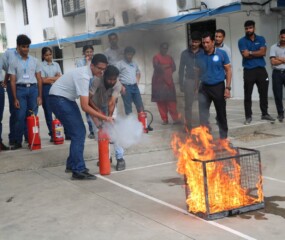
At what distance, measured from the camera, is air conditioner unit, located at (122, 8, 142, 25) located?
17.1 feet

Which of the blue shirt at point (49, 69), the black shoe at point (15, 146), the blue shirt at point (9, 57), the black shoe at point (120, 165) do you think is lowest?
the black shoe at point (120, 165)

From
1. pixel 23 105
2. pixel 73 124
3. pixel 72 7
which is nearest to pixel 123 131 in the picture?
pixel 73 124

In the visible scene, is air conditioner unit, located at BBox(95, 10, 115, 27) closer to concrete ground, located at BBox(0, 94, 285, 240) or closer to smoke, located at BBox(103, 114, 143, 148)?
smoke, located at BBox(103, 114, 143, 148)

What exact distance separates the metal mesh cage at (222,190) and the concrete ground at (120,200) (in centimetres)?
8

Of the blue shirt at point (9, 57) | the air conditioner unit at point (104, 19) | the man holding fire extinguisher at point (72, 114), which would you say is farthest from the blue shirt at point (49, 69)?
the man holding fire extinguisher at point (72, 114)

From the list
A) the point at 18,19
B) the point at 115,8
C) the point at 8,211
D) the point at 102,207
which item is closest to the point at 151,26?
the point at 115,8

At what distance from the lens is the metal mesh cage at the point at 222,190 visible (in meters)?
4.04

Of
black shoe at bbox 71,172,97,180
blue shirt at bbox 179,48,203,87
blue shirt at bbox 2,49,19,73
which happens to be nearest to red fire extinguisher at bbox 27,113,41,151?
blue shirt at bbox 2,49,19,73

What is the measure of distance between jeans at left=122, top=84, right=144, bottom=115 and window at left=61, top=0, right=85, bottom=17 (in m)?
1.52

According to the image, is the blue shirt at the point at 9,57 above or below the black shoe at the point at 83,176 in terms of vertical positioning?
above

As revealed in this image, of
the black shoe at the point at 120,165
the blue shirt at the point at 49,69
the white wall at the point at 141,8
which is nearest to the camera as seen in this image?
the white wall at the point at 141,8

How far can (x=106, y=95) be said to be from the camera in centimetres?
589

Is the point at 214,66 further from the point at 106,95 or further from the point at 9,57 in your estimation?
the point at 9,57

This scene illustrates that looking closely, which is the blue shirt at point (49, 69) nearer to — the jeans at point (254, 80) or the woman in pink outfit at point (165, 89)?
the woman in pink outfit at point (165, 89)
